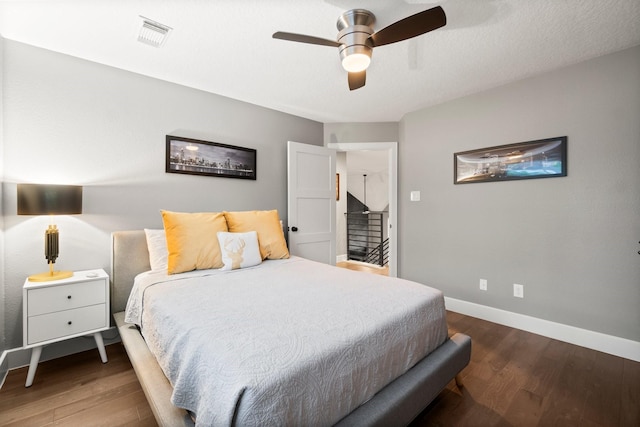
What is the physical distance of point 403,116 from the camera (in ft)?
11.9

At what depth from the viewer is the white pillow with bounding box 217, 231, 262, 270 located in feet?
7.47

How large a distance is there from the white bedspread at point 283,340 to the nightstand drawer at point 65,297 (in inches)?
11.1

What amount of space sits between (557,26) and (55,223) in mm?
3864

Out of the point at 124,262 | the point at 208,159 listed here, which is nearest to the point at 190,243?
the point at 124,262

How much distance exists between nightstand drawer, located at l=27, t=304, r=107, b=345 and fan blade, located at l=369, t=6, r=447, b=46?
2.62 m

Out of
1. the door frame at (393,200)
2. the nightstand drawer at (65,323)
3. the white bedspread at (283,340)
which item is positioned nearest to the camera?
the white bedspread at (283,340)

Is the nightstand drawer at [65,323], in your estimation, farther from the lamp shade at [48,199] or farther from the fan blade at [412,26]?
the fan blade at [412,26]

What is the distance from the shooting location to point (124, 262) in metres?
2.29

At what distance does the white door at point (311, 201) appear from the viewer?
3426 millimetres

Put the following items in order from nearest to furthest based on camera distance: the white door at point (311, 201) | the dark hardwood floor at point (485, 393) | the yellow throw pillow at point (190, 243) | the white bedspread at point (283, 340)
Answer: the white bedspread at point (283, 340) < the dark hardwood floor at point (485, 393) < the yellow throw pillow at point (190, 243) < the white door at point (311, 201)

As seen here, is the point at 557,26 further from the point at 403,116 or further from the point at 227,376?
the point at 227,376

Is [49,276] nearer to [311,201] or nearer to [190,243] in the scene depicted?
[190,243]

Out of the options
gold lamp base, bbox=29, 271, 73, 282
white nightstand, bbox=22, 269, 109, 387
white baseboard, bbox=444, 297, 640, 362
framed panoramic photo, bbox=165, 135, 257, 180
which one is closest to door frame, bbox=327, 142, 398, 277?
white baseboard, bbox=444, 297, 640, 362

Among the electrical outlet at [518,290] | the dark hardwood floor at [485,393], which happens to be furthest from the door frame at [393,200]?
the dark hardwood floor at [485,393]
